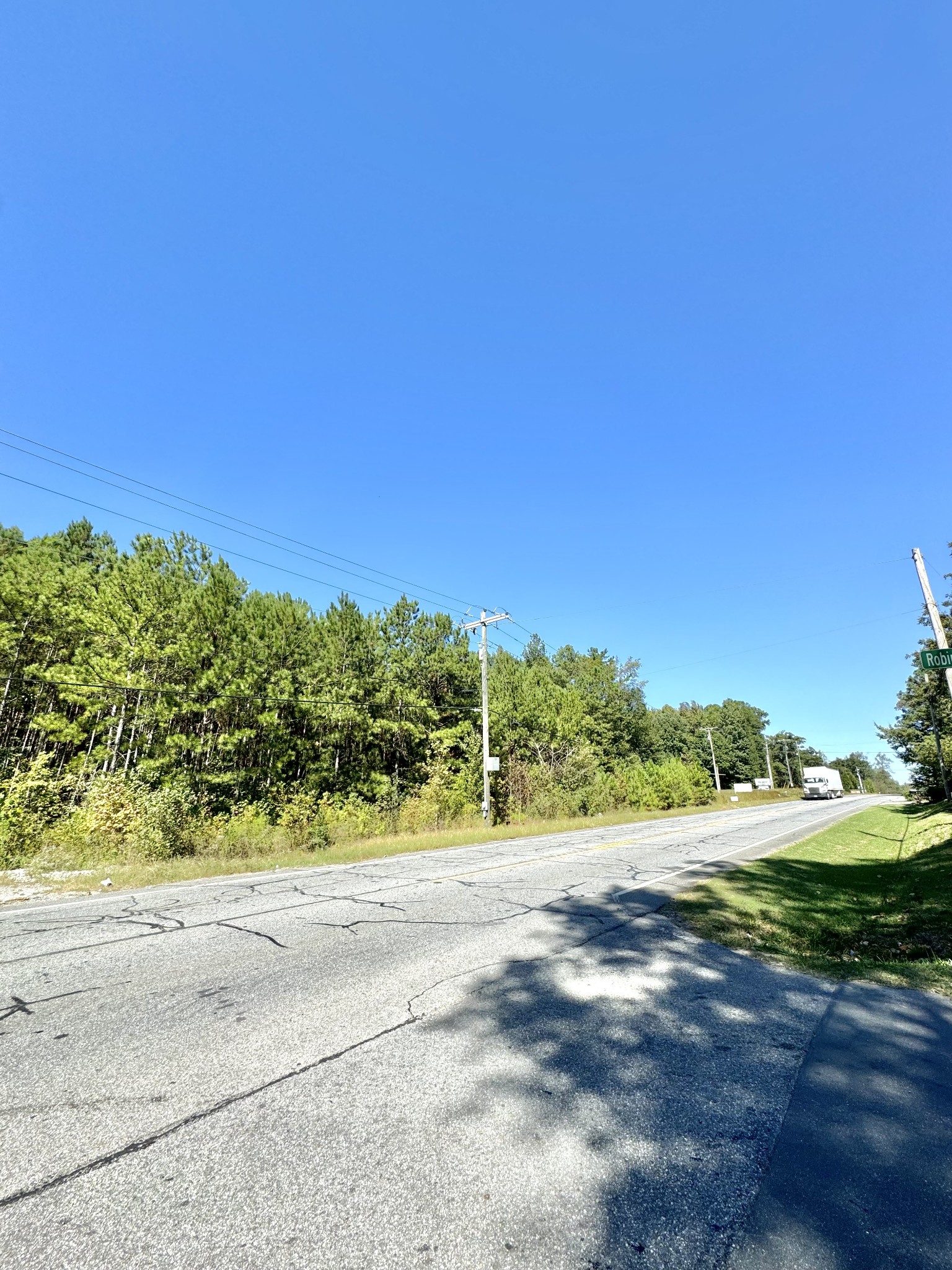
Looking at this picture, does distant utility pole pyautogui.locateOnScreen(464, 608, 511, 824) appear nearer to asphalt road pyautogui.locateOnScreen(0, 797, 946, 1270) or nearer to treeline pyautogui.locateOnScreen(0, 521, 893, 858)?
treeline pyautogui.locateOnScreen(0, 521, 893, 858)

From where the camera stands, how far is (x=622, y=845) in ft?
53.8

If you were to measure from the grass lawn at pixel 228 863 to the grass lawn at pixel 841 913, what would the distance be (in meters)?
8.73

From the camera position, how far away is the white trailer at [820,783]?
183 feet

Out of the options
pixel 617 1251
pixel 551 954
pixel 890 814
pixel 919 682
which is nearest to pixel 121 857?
pixel 551 954

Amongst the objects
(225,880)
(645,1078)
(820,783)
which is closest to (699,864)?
(225,880)

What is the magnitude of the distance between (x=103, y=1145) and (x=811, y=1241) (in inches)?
120

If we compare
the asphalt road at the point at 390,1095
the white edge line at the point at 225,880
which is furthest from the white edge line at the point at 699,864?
the asphalt road at the point at 390,1095

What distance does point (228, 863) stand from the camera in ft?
39.5

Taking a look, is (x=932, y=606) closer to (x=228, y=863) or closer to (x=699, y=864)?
(x=699, y=864)

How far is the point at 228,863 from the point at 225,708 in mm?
10214

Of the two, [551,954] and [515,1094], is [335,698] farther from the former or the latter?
[515,1094]

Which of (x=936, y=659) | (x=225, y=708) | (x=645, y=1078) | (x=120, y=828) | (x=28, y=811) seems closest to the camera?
(x=645, y=1078)

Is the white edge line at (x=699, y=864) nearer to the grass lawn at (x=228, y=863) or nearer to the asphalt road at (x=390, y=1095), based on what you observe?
the asphalt road at (x=390, y=1095)

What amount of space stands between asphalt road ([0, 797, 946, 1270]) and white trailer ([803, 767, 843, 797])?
198ft
